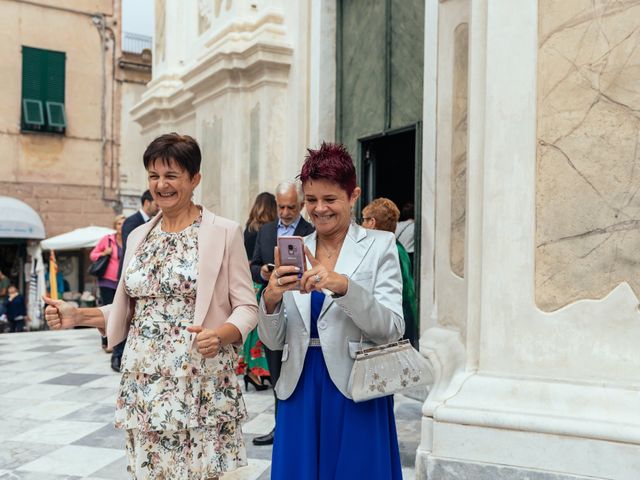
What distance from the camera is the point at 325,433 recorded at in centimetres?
239

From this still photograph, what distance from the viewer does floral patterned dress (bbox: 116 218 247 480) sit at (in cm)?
275

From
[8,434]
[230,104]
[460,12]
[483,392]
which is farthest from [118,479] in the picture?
[230,104]

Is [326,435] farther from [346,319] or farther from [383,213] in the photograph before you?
[383,213]

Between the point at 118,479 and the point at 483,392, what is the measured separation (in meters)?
2.15

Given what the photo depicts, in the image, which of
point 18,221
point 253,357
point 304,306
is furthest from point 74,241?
point 304,306

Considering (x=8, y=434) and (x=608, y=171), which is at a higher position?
(x=608, y=171)

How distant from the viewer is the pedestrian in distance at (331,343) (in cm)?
236

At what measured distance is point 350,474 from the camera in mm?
2324

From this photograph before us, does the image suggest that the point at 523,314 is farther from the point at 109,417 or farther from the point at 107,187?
the point at 107,187

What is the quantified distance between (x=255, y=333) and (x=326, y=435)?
11.4 feet

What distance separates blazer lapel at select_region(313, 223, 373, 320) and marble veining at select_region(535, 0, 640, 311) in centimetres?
148

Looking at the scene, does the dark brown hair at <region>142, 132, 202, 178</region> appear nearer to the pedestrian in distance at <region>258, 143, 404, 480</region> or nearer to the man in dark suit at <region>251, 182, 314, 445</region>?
the pedestrian in distance at <region>258, 143, 404, 480</region>

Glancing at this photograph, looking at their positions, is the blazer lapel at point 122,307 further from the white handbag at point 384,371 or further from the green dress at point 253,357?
the green dress at point 253,357

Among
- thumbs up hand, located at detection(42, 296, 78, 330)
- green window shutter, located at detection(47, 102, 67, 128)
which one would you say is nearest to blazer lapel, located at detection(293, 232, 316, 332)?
thumbs up hand, located at detection(42, 296, 78, 330)
